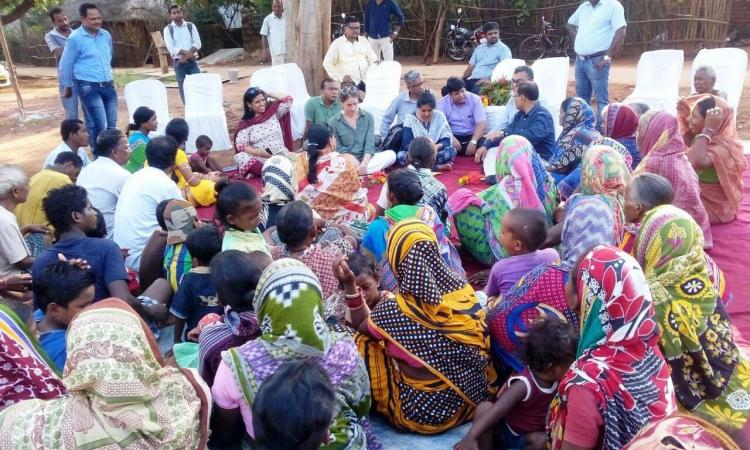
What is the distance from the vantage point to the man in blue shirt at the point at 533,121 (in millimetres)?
5637

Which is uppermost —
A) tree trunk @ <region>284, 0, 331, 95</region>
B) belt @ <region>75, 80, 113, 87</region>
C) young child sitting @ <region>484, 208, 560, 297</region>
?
tree trunk @ <region>284, 0, 331, 95</region>

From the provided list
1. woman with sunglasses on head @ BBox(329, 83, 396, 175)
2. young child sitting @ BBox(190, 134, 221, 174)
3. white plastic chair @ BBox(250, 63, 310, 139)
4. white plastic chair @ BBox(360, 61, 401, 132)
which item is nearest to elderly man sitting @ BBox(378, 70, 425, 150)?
woman with sunglasses on head @ BBox(329, 83, 396, 175)

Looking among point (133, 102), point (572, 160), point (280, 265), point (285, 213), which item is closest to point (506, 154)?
point (572, 160)

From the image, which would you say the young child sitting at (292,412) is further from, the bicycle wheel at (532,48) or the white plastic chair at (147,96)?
the bicycle wheel at (532,48)

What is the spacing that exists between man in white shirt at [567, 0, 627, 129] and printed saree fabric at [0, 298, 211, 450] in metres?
6.91

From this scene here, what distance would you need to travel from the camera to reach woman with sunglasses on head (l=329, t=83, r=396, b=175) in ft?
20.6

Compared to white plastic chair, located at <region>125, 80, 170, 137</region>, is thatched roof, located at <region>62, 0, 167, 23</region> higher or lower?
higher

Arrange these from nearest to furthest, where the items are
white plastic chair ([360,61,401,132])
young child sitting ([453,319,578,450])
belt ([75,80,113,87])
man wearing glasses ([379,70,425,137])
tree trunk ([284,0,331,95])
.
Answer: young child sitting ([453,319,578,450]), man wearing glasses ([379,70,425,137]), belt ([75,80,113,87]), white plastic chair ([360,61,401,132]), tree trunk ([284,0,331,95])

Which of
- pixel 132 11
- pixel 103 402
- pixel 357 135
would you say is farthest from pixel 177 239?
pixel 132 11

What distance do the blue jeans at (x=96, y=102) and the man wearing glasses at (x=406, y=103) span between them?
3.34 meters

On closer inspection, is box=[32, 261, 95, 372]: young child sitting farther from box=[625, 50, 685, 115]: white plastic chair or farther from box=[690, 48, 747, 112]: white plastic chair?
box=[690, 48, 747, 112]: white plastic chair

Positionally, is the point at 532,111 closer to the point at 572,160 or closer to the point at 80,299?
the point at 572,160

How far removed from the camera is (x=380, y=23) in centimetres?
989

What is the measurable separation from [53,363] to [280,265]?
3.33ft
